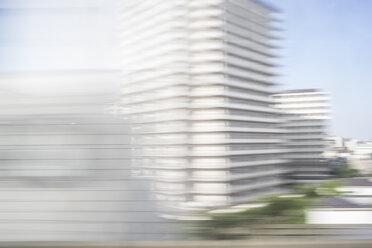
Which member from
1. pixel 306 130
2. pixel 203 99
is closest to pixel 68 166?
pixel 203 99

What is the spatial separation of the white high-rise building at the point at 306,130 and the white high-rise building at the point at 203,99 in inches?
2.0

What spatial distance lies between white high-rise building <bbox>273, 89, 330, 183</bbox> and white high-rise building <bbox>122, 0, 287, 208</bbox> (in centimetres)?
5

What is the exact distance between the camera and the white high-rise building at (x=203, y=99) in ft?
4.58

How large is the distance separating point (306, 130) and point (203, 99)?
0.48 metres

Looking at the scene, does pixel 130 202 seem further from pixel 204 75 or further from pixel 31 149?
pixel 204 75

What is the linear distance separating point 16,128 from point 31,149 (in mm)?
140

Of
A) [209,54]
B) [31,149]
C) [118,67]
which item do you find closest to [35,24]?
[118,67]

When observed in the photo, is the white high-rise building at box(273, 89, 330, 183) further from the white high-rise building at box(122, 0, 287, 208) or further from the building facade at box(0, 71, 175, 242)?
the building facade at box(0, 71, 175, 242)

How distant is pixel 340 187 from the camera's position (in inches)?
54.7

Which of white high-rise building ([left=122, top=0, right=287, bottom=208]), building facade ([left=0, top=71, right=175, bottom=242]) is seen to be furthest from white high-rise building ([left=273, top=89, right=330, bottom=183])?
building facade ([left=0, top=71, right=175, bottom=242])

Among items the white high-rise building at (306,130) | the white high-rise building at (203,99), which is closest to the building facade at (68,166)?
the white high-rise building at (203,99)

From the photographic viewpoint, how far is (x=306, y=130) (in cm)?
137

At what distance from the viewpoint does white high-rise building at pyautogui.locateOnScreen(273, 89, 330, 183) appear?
1357 millimetres

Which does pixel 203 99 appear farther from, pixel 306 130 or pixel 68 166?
pixel 68 166
